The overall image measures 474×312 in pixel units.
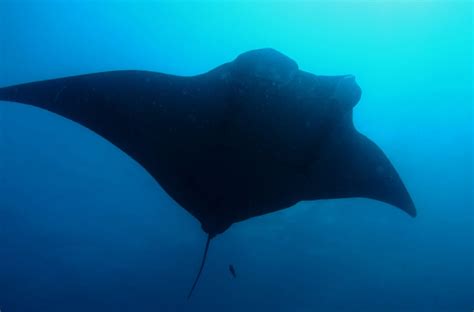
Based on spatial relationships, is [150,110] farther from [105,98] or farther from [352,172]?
[352,172]

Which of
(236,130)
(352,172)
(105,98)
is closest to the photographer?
(236,130)

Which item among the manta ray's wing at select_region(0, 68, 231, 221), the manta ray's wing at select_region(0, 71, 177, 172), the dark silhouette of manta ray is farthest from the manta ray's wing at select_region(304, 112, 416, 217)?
the manta ray's wing at select_region(0, 71, 177, 172)

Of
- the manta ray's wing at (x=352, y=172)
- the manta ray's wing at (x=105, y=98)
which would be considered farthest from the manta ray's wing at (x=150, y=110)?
the manta ray's wing at (x=352, y=172)

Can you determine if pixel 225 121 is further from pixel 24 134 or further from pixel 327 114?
pixel 24 134

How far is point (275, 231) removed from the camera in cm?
2377

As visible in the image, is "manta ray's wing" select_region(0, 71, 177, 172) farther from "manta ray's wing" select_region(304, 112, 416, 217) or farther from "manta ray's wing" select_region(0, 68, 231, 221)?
"manta ray's wing" select_region(304, 112, 416, 217)

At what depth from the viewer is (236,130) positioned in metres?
4.84

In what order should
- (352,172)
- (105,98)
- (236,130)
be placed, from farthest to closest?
(352,172) < (105,98) < (236,130)

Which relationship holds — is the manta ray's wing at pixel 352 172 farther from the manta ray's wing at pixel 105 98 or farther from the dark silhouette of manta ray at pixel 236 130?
the manta ray's wing at pixel 105 98

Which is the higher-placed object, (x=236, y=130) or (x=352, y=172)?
(x=352, y=172)

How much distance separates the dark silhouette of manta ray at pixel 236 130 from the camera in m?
4.46

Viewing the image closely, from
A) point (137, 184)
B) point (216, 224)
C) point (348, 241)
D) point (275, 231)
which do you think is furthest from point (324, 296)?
point (216, 224)

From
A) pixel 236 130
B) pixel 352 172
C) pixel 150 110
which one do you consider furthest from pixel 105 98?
pixel 352 172

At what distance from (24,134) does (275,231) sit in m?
14.4
